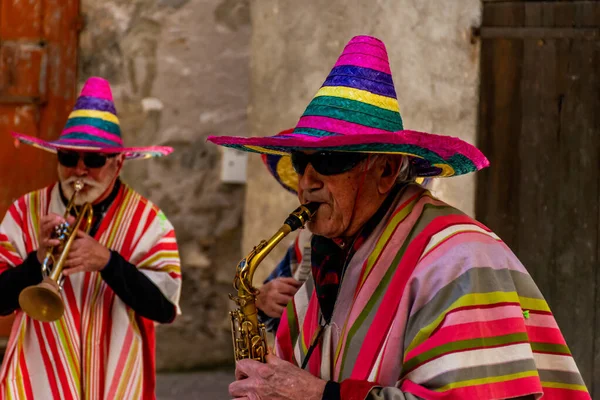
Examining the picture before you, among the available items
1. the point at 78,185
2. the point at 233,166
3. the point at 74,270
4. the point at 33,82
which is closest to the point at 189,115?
the point at 233,166

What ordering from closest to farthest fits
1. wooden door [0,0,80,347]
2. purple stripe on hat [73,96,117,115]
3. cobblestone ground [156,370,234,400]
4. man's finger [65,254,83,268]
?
man's finger [65,254,83,268], purple stripe on hat [73,96,117,115], cobblestone ground [156,370,234,400], wooden door [0,0,80,347]

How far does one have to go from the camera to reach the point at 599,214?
4.42 m

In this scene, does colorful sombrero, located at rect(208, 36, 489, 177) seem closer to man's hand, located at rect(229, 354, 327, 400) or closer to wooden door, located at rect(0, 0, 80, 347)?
A: man's hand, located at rect(229, 354, 327, 400)

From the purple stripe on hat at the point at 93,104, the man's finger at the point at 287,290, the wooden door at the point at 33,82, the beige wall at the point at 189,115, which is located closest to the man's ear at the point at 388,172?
the man's finger at the point at 287,290

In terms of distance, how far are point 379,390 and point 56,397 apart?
190 cm

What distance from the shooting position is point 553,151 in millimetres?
4469

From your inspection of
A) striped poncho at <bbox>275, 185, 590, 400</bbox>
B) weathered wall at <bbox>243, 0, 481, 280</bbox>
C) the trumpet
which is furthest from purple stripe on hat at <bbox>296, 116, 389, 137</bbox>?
weathered wall at <bbox>243, 0, 481, 280</bbox>

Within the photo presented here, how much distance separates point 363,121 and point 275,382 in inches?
26.4

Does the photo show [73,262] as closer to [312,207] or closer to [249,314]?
[249,314]

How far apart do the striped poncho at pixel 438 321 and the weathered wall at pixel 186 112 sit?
11.7 ft

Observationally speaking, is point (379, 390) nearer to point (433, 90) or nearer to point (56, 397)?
point (56, 397)

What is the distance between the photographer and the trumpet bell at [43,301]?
11.3 feet

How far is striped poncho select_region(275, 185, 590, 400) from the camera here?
209 cm

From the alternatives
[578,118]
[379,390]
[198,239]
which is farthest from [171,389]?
[379,390]
